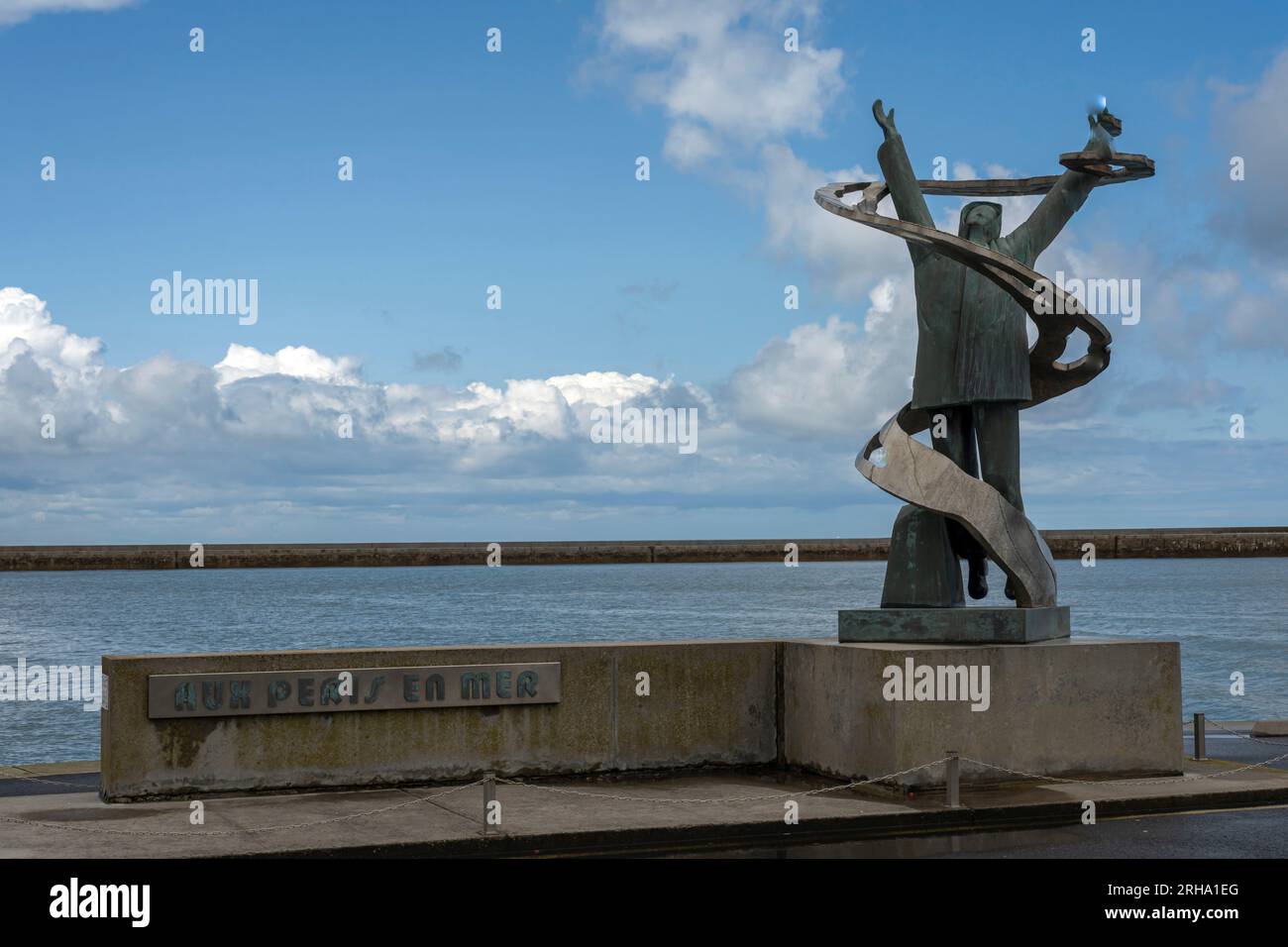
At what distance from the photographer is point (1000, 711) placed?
45.5 feet

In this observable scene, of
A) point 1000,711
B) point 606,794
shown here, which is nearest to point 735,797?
point 606,794

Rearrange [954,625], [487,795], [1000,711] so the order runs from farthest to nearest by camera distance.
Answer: [954,625] → [1000,711] → [487,795]

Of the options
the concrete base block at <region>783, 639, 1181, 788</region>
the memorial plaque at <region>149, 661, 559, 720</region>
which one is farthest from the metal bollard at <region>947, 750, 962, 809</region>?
the memorial plaque at <region>149, 661, 559, 720</region>

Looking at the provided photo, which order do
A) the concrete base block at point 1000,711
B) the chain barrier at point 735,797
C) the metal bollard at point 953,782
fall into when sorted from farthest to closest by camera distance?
the concrete base block at point 1000,711 → the chain barrier at point 735,797 → the metal bollard at point 953,782

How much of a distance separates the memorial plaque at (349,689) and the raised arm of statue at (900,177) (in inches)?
228

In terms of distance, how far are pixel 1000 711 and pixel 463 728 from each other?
512cm

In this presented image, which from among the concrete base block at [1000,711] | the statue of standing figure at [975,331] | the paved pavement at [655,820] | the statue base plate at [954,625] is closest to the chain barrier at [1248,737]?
the paved pavement at [655,820]

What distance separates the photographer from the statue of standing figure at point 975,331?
1464cm

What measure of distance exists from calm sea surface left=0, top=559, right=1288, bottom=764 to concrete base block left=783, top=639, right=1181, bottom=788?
62.3 feet

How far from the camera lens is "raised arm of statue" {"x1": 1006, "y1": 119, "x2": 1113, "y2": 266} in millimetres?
15148

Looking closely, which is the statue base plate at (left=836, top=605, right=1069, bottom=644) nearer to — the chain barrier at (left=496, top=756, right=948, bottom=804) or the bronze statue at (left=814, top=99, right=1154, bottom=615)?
the bronze statue at (left=814, top=99, right=1154, bottom=615)

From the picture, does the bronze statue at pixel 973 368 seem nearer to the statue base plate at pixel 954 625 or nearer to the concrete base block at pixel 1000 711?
the statue base plate at pixel 954 625

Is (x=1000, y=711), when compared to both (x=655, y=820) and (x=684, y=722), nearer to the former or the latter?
(x=684, y=722)
